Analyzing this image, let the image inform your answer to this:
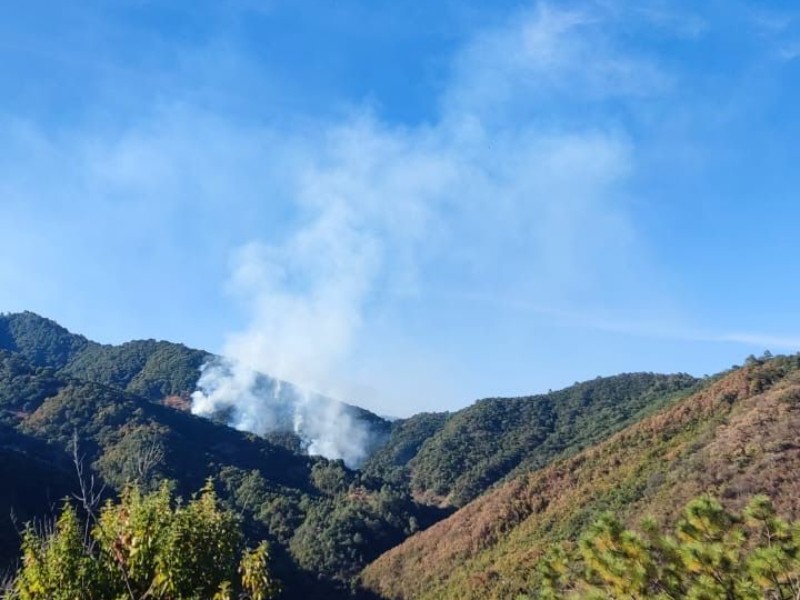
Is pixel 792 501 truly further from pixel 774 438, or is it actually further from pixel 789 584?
pixel 789 584

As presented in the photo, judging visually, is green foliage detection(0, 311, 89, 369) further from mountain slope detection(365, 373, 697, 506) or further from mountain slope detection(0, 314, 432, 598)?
mountain slope detection(365, 373, 697, 506)

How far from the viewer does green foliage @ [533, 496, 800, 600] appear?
1013 centimetres

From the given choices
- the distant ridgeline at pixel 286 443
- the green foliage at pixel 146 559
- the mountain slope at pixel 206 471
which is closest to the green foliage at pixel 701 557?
the green foliage at pixel 146 559

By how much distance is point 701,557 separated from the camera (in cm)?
1084

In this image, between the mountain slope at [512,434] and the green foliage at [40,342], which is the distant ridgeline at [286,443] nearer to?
the mountain slope at [512,434]

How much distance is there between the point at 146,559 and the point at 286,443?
14839 cm

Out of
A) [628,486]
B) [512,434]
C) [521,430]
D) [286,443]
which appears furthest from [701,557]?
[286,443]

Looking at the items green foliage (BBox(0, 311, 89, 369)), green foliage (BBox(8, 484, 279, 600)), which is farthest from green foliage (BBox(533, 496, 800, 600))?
green foliage (BBox(0, 311, 89, 369))

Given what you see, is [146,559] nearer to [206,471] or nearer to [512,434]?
[206,471]

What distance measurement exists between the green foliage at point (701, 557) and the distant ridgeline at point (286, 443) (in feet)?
28.6

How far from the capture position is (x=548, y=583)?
47.0 feet

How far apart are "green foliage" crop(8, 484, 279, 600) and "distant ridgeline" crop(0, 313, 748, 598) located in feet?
2.59

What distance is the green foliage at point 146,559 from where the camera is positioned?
7.13 meters

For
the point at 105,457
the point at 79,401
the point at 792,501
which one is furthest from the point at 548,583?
the point at 79,401
